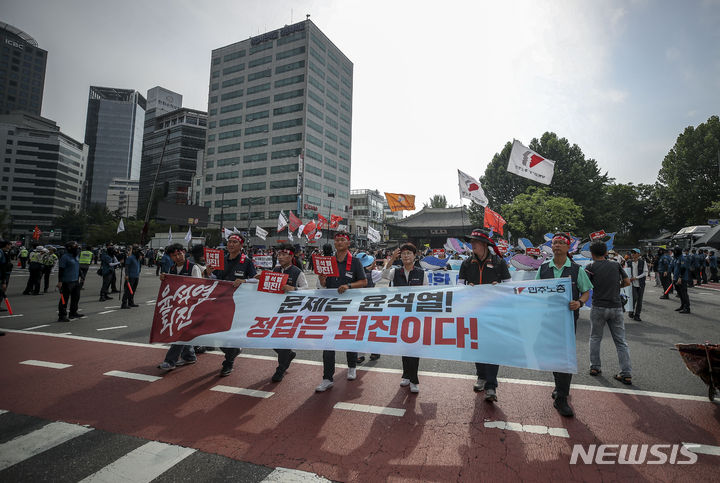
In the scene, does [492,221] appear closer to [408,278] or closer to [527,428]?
[408,278]

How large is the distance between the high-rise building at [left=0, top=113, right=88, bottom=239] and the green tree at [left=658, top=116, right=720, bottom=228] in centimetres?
12926

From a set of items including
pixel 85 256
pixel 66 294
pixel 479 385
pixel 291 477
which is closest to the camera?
pixel 291 477

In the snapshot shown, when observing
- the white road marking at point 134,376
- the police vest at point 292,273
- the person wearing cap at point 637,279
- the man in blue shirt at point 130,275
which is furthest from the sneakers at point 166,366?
the person wearing cap at point 637,279

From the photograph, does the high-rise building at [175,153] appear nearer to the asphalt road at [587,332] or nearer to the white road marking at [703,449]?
the asphalt road at [587,332]

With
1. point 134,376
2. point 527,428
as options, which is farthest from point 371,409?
point 134,376

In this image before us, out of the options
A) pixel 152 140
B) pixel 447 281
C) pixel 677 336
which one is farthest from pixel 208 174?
pixel 677 336

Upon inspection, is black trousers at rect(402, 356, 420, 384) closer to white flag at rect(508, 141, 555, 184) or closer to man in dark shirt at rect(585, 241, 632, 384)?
man in dark shirt at rect(585, 241, 632, 384)

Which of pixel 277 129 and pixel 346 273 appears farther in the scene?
pixel 277 129

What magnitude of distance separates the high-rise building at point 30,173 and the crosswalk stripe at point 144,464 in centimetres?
12004

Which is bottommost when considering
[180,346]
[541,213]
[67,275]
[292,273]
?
[180,346]

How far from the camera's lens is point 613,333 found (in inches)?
183

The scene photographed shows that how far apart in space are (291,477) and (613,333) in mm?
4582

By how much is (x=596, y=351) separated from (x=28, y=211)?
433 feet

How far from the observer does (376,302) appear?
167 inches
